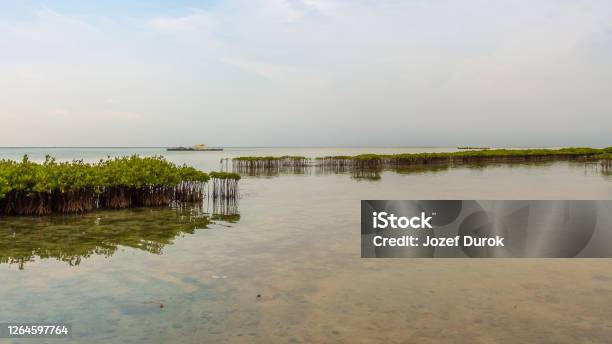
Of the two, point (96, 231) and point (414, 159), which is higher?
point (414, 159)

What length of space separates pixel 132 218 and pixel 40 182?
113 inches

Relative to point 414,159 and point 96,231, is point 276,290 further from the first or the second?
point 414,159

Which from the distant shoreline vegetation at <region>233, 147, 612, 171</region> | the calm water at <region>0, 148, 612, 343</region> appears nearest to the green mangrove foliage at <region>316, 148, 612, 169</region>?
the distant shoreline vegetation at <region>233, 147, 612, 171</region>

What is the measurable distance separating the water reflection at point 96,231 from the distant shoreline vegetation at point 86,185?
0.60 metres

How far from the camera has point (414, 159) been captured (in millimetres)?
45250

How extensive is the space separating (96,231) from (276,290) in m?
6.87

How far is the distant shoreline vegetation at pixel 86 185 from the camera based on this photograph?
13.5 metres

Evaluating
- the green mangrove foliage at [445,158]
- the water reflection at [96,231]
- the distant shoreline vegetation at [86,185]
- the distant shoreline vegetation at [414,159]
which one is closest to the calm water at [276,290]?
the water reflection at [96,231]

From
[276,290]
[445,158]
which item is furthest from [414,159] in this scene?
[276,290]

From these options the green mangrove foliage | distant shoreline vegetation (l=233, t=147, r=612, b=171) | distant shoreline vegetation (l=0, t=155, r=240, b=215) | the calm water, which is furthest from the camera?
the green mangrove foliage

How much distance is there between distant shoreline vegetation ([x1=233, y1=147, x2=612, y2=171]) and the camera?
40781 mm

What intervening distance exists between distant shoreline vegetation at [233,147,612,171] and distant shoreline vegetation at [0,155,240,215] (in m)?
22.4

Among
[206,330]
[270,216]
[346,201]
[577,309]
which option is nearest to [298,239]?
[270,216]

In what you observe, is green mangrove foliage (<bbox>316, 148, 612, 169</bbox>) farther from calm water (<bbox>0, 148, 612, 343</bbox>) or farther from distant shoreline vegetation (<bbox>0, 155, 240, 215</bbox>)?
calm water (<bbox>0, 148, 612, 343</bbox>)
